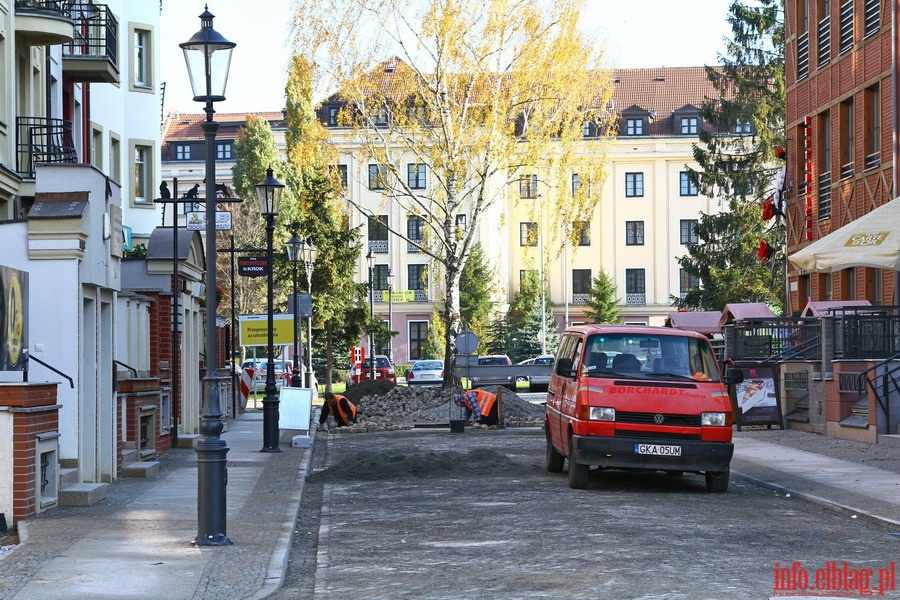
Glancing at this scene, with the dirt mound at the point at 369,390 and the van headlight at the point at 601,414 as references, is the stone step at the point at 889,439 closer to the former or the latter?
the van headlight at the point at 601,414

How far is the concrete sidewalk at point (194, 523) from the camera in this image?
31.5 ft

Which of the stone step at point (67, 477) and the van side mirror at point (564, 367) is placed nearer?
the stone step at point (67, 477)

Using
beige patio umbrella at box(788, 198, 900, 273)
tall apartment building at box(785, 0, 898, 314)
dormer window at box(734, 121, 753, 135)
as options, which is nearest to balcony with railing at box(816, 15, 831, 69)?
tall apartment building at box(785, 0, 898, 314)

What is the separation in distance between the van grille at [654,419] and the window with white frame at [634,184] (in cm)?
7645

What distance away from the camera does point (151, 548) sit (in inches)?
443

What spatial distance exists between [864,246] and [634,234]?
7095cm

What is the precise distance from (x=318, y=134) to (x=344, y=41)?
107 inches

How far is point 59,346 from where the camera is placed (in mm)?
15234

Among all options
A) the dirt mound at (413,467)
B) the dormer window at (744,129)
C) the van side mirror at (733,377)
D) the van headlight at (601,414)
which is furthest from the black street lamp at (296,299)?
the dormer window at (744,129)

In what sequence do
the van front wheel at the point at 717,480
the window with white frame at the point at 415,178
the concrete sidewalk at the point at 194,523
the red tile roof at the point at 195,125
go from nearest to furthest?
the concrete sidewalk at the point at 194,523 → the van front wheel at the point at 717,480 → the window with white frame at the point at 415,178 → the red tile roof at the point at 195,125

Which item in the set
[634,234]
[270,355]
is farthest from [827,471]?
[634,234]

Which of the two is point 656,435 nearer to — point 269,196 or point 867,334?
point 867,334

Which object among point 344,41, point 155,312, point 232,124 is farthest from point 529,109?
point 232,124

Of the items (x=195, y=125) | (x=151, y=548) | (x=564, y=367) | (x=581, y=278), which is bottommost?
(x=151, y=548)
